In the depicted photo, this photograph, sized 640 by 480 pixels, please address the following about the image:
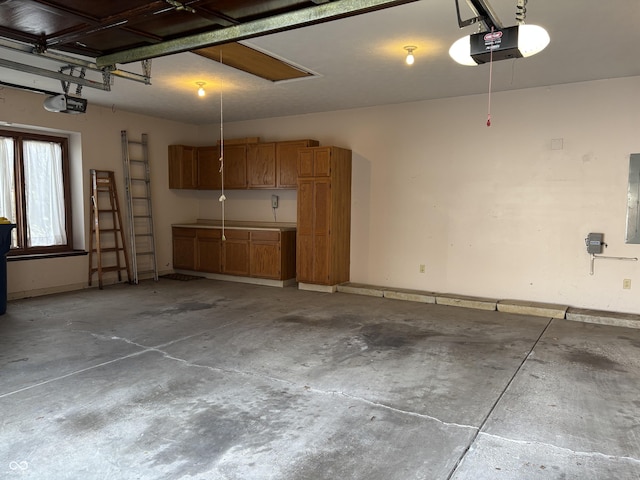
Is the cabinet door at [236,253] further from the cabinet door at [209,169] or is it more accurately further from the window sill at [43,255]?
the window sill at [43,255]

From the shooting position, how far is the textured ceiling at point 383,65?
341 cm

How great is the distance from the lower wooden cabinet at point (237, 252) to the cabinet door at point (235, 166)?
2.87 feet

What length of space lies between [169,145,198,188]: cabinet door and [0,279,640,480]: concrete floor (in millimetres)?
3307

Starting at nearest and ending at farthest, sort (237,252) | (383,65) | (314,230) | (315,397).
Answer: (315,397) → (383,65) → (314,230) → (237,252)

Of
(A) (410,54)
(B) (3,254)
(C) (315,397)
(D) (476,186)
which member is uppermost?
(A) (410,54)

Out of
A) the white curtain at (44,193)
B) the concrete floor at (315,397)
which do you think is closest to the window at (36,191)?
the white curtain at (44,193)

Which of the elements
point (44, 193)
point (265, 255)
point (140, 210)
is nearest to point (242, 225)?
point (265, 255)

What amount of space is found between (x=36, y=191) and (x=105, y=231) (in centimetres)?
108

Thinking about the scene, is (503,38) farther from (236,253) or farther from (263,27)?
(236,253)

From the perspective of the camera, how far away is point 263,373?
11.4 feet

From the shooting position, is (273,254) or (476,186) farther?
(273,254)

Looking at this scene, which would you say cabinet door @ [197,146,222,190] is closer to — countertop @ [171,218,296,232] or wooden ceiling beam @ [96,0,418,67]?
countertop @ [171,218,296,232]

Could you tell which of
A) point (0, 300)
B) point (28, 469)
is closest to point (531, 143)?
point (28, 469)

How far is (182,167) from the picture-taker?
793 cm
